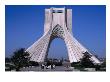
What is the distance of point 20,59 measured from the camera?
18.9 ft

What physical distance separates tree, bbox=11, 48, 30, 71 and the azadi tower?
0.27ft

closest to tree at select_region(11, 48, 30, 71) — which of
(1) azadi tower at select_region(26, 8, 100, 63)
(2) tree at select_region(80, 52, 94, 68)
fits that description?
(1) azadi tower at select_region(26, 8, 100, 63)

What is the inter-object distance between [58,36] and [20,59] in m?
0.74

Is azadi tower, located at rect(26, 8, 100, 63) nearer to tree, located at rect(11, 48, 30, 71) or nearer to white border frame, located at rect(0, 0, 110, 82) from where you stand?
tree, located at rect(11, 48, 30, 71)

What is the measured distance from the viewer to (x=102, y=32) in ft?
18.6

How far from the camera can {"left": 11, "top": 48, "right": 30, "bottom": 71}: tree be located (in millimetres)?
5719
